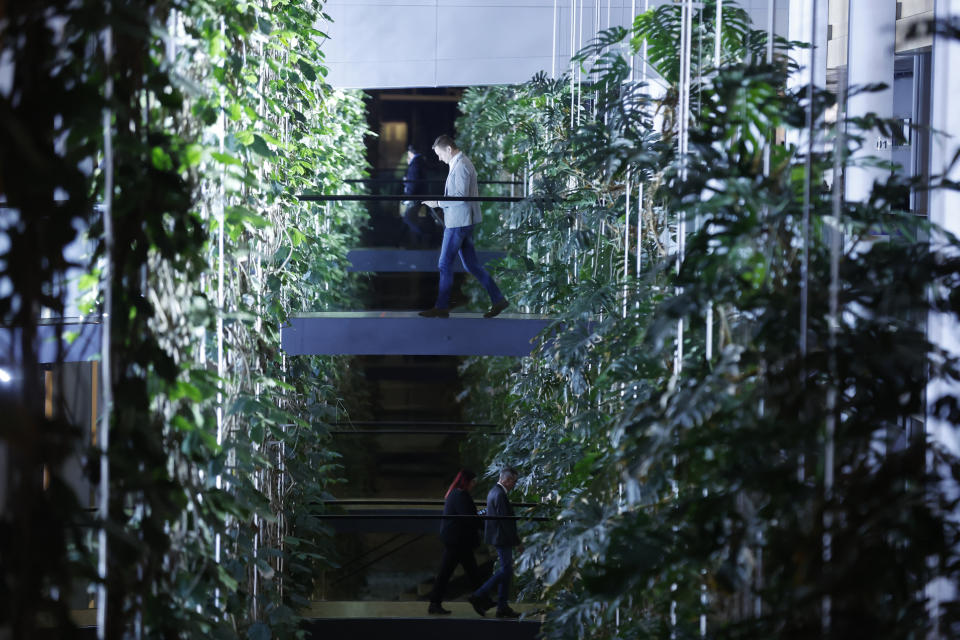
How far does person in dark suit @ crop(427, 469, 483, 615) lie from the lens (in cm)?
659

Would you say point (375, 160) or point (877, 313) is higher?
point (375, 160)

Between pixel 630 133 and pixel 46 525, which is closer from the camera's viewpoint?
pixel 46 525

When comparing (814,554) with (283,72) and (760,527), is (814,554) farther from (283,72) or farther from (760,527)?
(283,72)

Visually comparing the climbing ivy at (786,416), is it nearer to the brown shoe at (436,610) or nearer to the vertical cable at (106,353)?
the vertical cable at (106,353)

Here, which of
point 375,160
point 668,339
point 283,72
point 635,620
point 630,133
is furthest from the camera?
point 375,160

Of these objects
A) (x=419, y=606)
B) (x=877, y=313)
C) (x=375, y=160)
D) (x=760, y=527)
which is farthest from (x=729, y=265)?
(x=375, y=160)

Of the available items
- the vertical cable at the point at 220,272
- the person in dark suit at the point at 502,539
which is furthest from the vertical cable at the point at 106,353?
the person in dark suit at the point at 502,539

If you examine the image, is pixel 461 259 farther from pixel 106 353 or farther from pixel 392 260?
pixel 106 353

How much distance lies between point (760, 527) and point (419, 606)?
17.3ft

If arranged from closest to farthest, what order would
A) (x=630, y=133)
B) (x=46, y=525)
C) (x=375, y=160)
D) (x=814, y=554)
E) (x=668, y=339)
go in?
(x=46, y=525)
(x=814, y=554)
(x=668, y=339)
(x=630, y=133)
(x=375, y=160)

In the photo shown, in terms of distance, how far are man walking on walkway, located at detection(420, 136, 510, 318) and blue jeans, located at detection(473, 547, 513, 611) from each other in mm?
1547

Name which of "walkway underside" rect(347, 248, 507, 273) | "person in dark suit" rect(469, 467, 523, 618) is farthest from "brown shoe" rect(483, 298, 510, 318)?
"walkway underside" rect(347, 248, 507, 273)

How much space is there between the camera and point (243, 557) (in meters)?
3.15

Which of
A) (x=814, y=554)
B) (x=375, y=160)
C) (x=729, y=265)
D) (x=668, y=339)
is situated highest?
(x=375, y=160)
